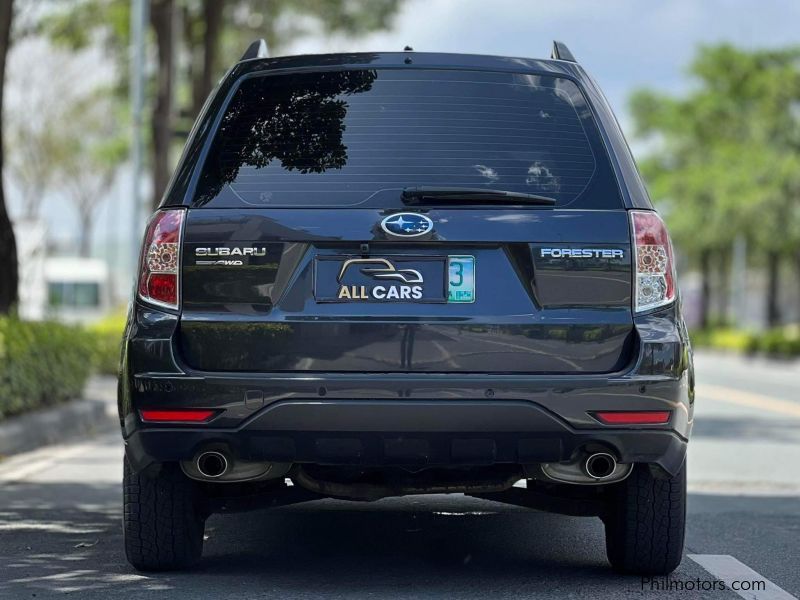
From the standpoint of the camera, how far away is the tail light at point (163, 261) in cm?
502

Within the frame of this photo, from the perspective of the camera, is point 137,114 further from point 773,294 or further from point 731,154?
point 773,294

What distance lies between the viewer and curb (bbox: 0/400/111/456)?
1071 centimetres

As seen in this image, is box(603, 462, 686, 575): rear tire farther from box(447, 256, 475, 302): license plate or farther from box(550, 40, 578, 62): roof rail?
box(550, 40, 578, 62): roof rail

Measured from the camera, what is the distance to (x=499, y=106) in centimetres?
521

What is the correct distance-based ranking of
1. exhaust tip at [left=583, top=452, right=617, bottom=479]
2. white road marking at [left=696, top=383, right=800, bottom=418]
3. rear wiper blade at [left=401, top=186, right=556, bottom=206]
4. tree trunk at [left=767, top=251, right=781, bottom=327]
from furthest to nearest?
1. tree trunk at [left=767, top=251, right=781, bottom=327]
2. white road marking at [left=696, top=383, right=800, bottom=418]
3. exhaust tip at [left=583, top=452, right=617, bottom=479]
4. rear wiper blade at [left=401, top=186, right=556, bottom=206]

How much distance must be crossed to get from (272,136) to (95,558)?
2.01 m

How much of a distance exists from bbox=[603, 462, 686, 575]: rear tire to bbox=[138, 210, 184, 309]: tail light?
70.1 inches

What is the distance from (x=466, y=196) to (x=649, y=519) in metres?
1.39

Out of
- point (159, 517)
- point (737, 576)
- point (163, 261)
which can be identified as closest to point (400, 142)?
point (163, 261)

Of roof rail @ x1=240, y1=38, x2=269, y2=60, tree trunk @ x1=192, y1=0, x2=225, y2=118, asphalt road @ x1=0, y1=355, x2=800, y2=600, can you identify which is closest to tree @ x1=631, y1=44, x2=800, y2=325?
tree trunk @ x1=192, y1=0, x2=225, y2=118

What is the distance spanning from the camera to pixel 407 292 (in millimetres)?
4934

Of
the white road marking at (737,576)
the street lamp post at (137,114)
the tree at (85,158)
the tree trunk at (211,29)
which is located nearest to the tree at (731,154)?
the tree at (85,158)

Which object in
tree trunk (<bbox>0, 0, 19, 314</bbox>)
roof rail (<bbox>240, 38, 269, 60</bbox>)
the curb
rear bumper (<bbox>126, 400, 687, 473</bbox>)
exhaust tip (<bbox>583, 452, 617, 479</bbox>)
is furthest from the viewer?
tree trunk (<bbox>0, 0, 19, 314</bbox>)

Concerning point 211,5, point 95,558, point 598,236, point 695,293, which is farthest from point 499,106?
point 695,293
